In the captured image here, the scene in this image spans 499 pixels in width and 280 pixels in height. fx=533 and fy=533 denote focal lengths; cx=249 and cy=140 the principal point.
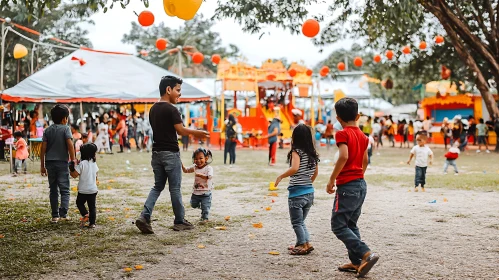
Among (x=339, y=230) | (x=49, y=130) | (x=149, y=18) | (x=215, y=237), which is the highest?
(x=149, y=18)

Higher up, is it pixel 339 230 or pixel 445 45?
pixel 445 45

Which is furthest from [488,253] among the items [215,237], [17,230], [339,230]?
[17,230]

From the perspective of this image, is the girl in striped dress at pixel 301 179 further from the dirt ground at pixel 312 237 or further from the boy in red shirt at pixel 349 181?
the boy in red shirt at pixel 349 181

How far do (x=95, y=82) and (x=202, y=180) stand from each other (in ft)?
41.7

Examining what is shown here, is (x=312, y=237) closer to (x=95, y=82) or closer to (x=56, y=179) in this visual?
(x=56, y=179)

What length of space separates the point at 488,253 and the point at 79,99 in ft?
48.5

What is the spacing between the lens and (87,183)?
6273 millimetres

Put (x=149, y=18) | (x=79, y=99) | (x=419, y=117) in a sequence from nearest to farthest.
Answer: (x=149, y=18)
(x=79, y=99)
(x=419, y=117)

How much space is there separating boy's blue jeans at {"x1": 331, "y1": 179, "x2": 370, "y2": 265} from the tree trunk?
11631mm

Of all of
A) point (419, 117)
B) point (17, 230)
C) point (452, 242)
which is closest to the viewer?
point (452, 242)

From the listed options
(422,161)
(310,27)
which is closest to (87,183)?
(422,161)

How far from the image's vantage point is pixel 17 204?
8.30 m

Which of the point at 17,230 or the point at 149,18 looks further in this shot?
the point at 149,18

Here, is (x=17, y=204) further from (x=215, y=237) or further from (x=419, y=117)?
(x=419, y=117)
